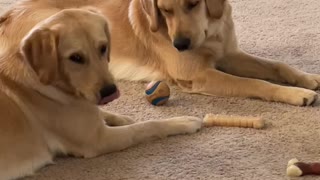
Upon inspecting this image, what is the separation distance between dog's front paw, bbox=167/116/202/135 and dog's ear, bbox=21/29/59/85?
48 cm

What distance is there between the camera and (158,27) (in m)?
2.59

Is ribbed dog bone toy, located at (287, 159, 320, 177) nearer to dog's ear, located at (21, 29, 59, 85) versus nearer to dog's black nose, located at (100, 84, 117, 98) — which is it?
dog's black nose, located at (100, 84, 117, 98)

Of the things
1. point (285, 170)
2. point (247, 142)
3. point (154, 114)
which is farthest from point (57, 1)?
point (285, 170)

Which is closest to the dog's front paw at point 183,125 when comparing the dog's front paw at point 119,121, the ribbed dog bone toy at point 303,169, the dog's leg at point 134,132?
the dog's leg at point 134,132

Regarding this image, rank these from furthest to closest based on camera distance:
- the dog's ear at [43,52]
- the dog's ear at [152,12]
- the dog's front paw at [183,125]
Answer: the dog's ear at [152,12] < the dog's front paw at [183,125] < the dog's ear at [43,52]

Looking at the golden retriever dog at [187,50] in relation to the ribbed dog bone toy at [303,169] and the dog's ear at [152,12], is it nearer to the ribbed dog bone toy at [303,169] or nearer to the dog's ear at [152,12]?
the dog's ear at [152,12]

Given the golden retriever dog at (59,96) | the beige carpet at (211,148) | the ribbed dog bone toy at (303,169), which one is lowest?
the beige carpet at (211,148)

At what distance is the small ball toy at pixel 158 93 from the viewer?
2.47 metres

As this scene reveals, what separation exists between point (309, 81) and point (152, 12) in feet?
2.19

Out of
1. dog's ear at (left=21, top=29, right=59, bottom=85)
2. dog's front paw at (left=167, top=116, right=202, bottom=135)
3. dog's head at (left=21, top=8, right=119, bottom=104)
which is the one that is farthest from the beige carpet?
dog's ear at (left=21, top=29, right=59, bottom=85)

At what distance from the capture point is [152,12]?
100.0 inches

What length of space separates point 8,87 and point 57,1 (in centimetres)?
81

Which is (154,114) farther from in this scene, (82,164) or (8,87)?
(8,87)

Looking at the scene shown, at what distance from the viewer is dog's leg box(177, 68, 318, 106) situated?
2406 mm
